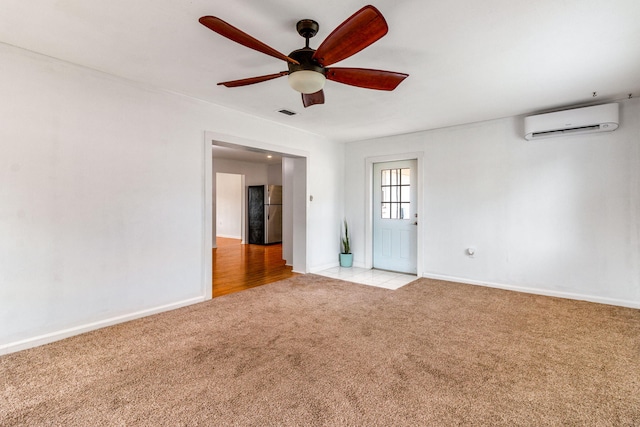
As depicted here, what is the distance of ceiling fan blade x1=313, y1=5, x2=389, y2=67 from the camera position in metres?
1.46

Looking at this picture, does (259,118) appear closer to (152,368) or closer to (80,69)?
(80,69)

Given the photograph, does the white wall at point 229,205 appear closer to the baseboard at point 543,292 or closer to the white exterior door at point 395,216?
the white exterior door at point 395,216

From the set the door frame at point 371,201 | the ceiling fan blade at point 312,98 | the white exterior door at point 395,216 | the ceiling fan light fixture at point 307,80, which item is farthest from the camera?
the white exterior door at point 395,216

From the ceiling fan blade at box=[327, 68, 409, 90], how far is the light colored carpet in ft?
6.91

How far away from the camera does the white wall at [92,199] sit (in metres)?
2.35

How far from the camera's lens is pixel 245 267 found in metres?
5.56

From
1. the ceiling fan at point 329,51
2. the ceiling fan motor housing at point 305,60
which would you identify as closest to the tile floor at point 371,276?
the ceiling fan at point 329,51

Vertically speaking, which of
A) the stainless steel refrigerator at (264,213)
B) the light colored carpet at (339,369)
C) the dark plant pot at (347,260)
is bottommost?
the light colored carpet at (339,369)

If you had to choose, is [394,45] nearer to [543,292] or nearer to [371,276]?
[371,276]

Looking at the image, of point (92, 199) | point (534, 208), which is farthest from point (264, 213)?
point (534, 208)

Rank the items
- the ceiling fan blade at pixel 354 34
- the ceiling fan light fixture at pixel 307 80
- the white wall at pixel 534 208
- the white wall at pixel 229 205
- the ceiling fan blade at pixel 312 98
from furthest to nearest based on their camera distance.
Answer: the white wall at pixel 229 205 → the white wall at pixel 534 208 → the ceiling fan blade at pixel 312 98 → the ceiling fan light fixture at pixel 307 80 → the ceiling fan blade at pixel 354 34

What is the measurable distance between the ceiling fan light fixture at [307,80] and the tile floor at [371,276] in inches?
121

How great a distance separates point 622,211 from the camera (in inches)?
134

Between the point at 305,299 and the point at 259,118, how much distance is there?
257 cm
